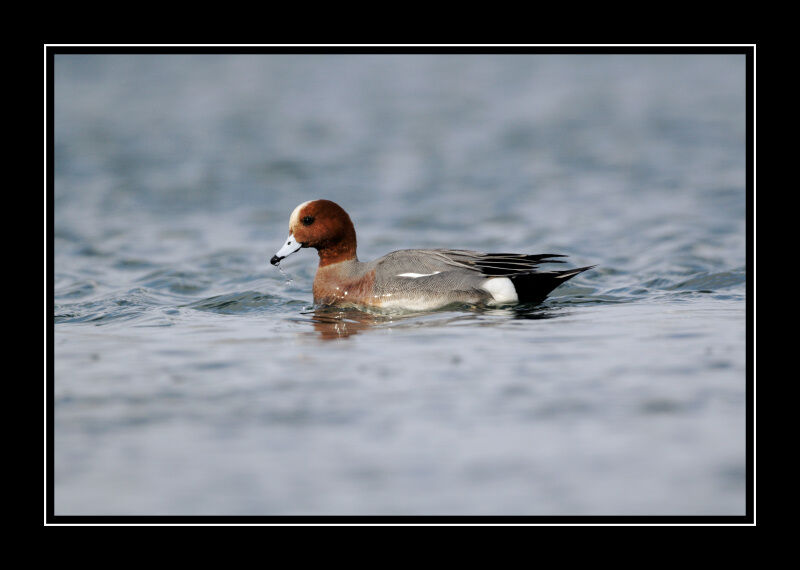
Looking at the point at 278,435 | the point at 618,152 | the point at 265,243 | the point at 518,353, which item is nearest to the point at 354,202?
the point at 265,243

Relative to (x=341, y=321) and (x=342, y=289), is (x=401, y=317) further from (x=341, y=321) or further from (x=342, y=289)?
(x=342, y=289)

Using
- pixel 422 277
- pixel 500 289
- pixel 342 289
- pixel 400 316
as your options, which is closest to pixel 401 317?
pixel 400 316

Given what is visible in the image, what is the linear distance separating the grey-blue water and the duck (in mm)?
204

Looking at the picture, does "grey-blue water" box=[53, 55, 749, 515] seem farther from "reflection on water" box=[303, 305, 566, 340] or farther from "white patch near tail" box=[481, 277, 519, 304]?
"white patch near tail" box=[481, 277, 519, 304]

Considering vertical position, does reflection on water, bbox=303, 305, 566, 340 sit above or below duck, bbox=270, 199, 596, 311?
below

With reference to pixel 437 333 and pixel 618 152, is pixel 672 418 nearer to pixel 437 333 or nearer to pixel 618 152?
pixel 437 333

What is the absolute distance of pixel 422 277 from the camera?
800 cm

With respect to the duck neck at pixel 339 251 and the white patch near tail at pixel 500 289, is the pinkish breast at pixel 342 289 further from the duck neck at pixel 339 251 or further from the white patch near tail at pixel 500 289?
the white patch near tail at pixel 500 289

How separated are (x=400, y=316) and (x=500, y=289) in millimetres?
882

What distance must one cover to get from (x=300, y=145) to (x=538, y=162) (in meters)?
4.35

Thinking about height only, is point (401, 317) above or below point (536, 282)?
below

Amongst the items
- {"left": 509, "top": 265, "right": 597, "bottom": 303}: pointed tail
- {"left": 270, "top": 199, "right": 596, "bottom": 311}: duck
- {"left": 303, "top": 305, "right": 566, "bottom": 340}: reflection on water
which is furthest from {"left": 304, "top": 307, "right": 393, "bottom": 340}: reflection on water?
{"left": 509, "top": 265, "right": 597, "bottom": 303}: pointed tail

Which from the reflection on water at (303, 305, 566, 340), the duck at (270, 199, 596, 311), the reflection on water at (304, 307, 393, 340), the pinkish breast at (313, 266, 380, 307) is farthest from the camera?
the pinkish breast at (313, 266, 380, 307)

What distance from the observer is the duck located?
26.1 feet
